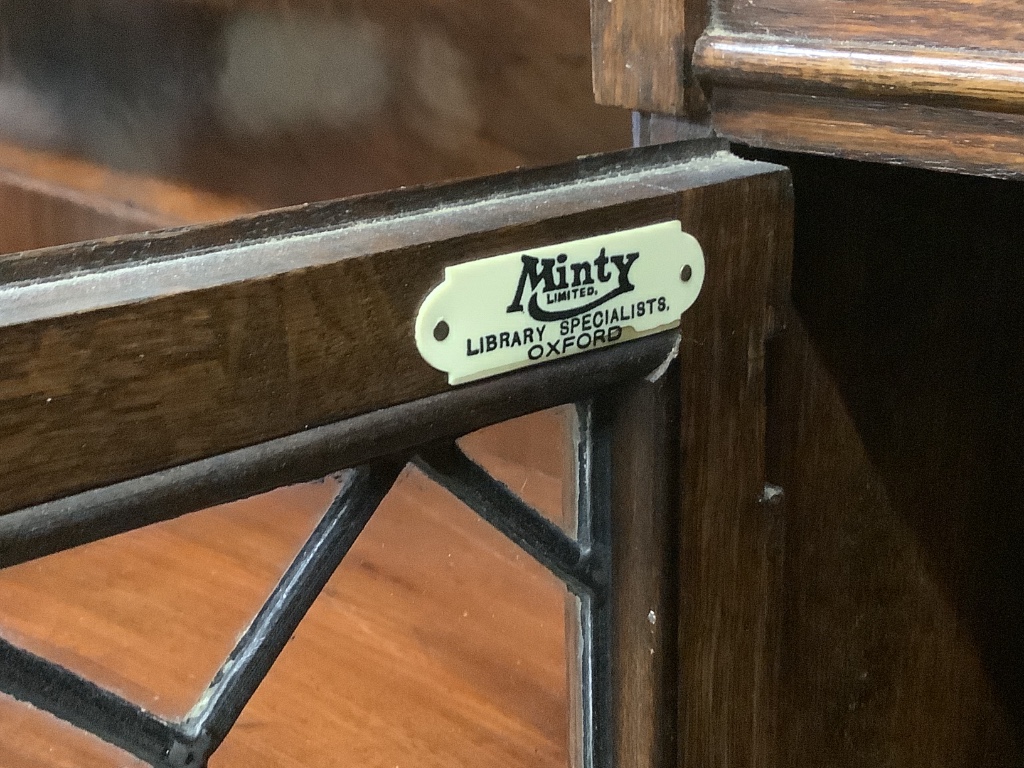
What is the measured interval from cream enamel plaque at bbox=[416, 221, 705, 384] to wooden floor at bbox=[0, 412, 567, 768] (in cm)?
11

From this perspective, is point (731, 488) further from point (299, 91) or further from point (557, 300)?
point (299, 91)

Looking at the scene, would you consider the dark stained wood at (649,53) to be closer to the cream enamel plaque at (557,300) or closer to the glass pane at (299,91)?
the cream enamel plaque at (557,300)

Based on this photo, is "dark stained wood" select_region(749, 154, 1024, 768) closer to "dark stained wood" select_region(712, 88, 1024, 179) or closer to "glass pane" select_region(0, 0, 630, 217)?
"dark stained wood" select_region(712, 88, 1024, 179)

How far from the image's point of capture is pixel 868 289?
534mm

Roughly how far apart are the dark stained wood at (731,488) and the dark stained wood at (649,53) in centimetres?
5

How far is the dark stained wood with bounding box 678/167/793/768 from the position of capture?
436 mm

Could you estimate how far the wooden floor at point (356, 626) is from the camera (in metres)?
0.53

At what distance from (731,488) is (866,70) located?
0.59ft

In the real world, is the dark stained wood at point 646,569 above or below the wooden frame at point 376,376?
below

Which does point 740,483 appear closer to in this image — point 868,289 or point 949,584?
point 868,289

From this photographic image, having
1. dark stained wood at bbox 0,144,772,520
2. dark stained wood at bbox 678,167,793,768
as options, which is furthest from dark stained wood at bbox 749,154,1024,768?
dark stained wood at bbox 0,144,772,520

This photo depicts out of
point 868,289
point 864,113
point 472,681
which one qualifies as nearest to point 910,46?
point 864,113

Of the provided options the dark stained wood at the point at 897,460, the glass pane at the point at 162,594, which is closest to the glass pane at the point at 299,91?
the dark stained wood at the point at 897,460

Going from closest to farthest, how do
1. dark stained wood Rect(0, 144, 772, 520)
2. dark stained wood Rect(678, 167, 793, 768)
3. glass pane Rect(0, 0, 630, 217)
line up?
dark stained wood Rect(0, 144, 772, 520) < dark stained wood Rect(678, 167, 793, 768) < glass pane Rect(0, 0, 630, 217)
